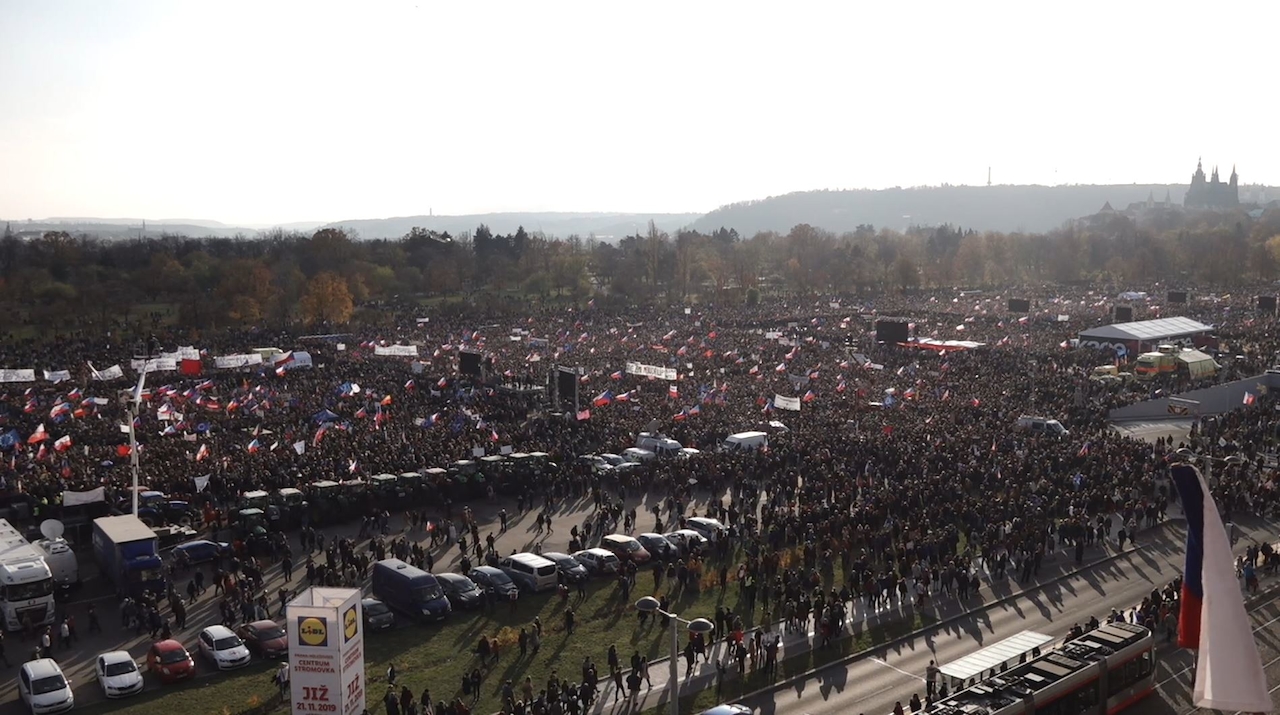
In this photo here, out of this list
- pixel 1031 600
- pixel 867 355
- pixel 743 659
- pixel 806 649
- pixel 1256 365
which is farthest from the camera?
pixel 867 355

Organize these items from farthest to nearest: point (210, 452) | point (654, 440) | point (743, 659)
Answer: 1. point (654, 440)
2. point (210, 452)
3. point (743, 659)

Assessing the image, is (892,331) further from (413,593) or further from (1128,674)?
(1128,674)

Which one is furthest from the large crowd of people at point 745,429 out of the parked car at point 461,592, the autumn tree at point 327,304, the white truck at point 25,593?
the autumn tree at point 327,304

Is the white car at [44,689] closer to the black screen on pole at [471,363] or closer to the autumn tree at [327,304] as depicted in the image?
the black screen on pole at [471,363]

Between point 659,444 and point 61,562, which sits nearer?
point 61,562

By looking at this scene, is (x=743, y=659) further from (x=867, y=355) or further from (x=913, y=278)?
(x=913, y=278)

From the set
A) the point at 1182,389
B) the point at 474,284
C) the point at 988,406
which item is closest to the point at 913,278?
the point at 474,284

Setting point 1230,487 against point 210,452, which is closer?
point 1230,487

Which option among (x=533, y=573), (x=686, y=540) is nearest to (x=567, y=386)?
(x=686, y=540)
